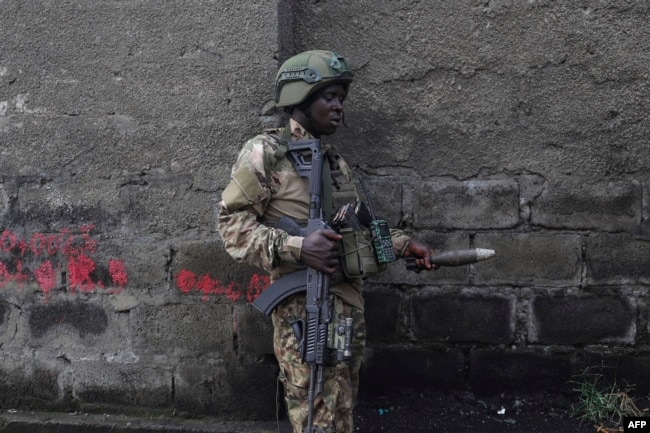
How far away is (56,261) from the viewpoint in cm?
368

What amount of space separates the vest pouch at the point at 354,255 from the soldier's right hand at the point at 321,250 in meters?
0.17

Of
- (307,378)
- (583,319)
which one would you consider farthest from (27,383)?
(583,319)

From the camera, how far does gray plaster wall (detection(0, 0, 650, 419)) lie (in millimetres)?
3553

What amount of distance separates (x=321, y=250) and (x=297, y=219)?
0.87 ft

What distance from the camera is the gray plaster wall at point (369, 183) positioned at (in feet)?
11.7

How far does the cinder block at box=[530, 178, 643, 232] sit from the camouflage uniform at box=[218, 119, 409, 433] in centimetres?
119

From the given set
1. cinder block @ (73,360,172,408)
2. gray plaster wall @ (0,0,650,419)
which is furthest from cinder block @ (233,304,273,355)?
cinder block @ (73,360,172,408)

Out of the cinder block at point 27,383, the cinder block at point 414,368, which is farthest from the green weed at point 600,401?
the cinder block at point 27,383

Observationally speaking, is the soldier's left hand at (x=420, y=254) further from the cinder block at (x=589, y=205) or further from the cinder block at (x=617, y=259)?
the cinder block at (x=617, y=259)

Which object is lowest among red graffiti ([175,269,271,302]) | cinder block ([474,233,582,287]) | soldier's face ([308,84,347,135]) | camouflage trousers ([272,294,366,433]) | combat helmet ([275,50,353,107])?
camouflage trousers ([272,294,366,433])

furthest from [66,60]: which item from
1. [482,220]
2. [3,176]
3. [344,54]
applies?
[482,220]

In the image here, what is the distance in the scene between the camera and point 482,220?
3.67 m

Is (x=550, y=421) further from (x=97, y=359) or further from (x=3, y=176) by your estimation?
(x=3, y=176)

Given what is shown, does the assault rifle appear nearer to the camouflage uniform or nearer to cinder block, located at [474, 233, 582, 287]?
the camouflage uniform
